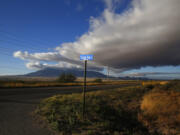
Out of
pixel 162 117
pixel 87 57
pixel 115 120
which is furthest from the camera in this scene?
pixel 162 117

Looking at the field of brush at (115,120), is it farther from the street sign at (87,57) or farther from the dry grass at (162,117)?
the street sign at (87,57)

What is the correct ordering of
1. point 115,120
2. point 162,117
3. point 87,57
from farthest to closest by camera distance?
point 162,117, point 115,120, point 87,57

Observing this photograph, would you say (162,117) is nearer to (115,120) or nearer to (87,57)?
(115,120)

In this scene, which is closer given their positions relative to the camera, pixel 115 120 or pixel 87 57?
pixel 87 57

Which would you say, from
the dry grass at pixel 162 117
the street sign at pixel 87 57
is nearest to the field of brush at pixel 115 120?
the dry grass at pixel 162 117

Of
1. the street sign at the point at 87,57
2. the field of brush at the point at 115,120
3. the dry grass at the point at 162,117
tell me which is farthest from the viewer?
the dry grass at the point at 162,117

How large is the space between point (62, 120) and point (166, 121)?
5.60 metres

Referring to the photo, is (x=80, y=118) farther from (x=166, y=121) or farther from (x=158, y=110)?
(x=158, y=110)

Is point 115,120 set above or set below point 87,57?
below

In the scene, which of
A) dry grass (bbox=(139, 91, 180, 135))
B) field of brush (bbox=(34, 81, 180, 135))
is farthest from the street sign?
dry grass (bbox=(139, 91, 180, 135))

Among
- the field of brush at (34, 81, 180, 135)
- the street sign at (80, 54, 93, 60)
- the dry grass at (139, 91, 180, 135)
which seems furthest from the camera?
the dry grass at (139, 91, 180, 135)

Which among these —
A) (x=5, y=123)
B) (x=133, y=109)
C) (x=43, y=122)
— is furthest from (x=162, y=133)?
(x=5, y=123)

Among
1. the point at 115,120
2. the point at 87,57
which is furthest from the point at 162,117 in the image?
the point at 87,57

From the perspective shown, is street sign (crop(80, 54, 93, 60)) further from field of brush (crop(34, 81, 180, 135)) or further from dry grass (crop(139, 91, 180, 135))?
dry grass (crop(139, 91, 180, 135))
